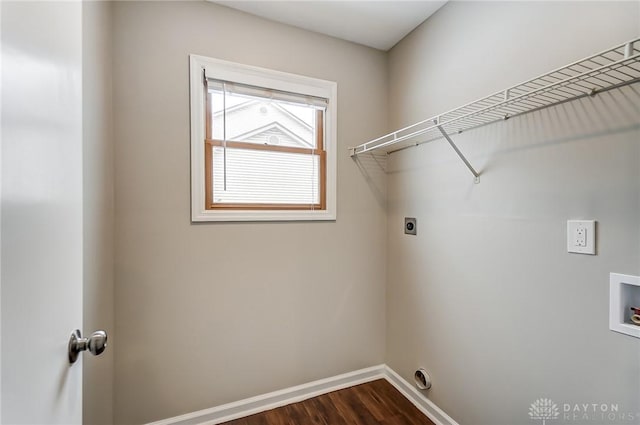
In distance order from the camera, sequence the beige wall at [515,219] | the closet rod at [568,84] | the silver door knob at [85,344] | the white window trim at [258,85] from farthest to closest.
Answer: the white window trim at [258,85] → the beige wall at [515,219] → the closet rod at [568,84] → the silver door knob at [85,344]

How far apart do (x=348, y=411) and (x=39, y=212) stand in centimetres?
185

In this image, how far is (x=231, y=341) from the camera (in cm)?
166

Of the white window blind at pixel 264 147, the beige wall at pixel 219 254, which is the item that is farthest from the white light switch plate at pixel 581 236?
the white window blind at pixel 264 147

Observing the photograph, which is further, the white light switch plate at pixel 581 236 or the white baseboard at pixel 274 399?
the white baseboard at pixel 274 399

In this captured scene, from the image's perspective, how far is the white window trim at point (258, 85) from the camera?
1.56m

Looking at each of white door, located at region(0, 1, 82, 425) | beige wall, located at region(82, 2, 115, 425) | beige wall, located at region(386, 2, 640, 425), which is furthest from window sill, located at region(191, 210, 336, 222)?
white door, located at region(0, 1, 82, 425)

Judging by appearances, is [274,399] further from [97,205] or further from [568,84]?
[568,84]

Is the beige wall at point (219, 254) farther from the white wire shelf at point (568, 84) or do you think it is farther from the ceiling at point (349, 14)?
the white wire shelf at point (568, 84)

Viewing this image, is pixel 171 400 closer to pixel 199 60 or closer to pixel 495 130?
pixel 199 60

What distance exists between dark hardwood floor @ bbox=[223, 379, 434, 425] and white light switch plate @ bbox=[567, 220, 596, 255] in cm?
129

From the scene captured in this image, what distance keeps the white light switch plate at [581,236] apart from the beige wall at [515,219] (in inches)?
0.8

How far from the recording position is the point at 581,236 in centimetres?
101

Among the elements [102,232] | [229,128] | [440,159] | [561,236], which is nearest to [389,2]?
[440,159]

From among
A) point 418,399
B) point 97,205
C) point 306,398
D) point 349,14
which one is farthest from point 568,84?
point 306,398
